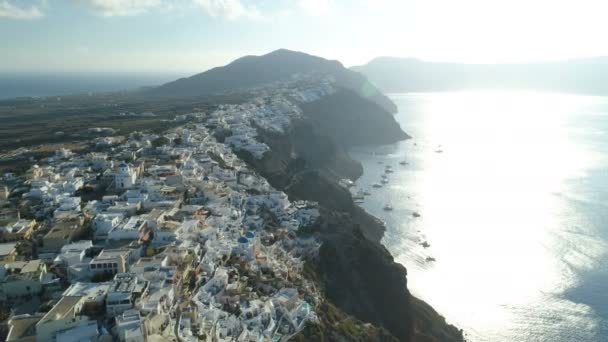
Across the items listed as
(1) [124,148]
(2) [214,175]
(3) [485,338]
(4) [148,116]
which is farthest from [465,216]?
(4) [148,116]

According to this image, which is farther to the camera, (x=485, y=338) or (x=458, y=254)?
(x=458, y=254)

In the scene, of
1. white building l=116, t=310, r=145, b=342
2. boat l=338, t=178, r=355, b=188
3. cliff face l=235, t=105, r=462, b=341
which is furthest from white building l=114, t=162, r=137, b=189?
boat l=338, t=178, r=355, b=188

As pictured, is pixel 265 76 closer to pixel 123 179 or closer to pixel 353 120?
pixel 353 120

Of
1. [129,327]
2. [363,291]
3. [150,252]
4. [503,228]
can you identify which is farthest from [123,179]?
[503,228]

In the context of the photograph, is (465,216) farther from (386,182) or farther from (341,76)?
(341,76)

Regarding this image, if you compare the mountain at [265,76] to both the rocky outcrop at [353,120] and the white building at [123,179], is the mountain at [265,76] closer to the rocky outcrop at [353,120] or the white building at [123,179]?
the rocky outcrop at [353,120]

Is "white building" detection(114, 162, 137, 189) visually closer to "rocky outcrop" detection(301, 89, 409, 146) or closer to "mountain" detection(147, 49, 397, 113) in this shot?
"rocky outcrop" detection(301, 89, 409, 146)
